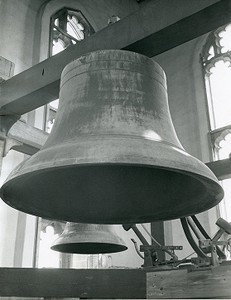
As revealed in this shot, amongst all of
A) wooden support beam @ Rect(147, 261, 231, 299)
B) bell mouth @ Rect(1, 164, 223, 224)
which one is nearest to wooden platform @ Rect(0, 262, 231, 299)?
wooden support beam @ Rect(147, 261, 231, 299)

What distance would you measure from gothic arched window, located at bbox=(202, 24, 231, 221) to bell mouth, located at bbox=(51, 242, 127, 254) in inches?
180

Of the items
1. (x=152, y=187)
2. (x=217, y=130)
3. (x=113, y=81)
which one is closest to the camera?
(x=113, y=81)

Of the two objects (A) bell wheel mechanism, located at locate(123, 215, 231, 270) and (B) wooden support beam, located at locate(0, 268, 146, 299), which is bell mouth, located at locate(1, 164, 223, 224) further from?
(A) bell wheel mechanism, located at locate(123, 215, 231, 270)

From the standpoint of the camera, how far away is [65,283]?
6.26 feet

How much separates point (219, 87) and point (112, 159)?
7.32 m

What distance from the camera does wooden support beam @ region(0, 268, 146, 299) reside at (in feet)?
6.13

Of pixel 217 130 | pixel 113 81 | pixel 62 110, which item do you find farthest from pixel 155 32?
pixel 217 130

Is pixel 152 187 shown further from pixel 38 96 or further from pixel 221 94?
pixel 221 94

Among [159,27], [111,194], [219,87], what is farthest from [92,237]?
[219,87]

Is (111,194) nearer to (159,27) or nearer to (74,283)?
(74,283)

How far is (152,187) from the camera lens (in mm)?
1636

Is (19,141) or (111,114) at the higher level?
(19,141)

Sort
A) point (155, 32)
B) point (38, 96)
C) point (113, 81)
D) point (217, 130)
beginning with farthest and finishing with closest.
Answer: point (217, 130) → point (38, 96) → point (155, 32) → point (113, 81)

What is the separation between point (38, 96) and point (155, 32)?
0.78 m
